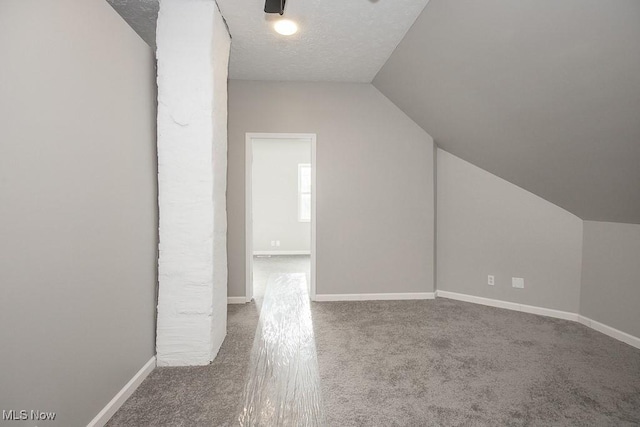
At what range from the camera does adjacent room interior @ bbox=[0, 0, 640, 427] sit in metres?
1.44

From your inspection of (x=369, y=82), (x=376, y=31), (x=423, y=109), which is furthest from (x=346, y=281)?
(x=376, y=31)

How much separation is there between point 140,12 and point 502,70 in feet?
9.31

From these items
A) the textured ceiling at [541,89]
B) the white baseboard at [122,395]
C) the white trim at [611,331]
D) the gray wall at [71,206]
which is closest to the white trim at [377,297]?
the white trim at [611,331]

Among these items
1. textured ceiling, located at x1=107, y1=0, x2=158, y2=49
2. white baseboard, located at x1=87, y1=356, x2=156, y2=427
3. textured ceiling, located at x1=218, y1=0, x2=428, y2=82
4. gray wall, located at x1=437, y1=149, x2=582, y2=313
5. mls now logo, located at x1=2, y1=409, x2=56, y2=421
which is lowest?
white baseboard, located at x1=87, y1=356, x2=156, y2=427

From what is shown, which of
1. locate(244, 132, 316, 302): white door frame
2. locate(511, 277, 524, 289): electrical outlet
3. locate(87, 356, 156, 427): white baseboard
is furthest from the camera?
locate(244, 132, 316, 302): white door frame

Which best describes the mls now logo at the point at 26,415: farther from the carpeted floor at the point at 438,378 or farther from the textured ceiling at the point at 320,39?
the textured ceiling at the point at 320,39

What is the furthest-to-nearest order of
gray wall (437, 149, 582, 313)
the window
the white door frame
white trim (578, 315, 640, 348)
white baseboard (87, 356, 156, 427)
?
1. the window
2. the white door frame
3. gray wall (437, 149, 582, 313)
4. white trim (578, 315, 640, 348)
5. white baseboard (87, 356, 156, 427)

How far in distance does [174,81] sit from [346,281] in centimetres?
281

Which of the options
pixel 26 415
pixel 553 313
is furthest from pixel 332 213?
pixel 26 415

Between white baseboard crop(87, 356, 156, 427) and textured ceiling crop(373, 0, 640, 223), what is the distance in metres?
3.27

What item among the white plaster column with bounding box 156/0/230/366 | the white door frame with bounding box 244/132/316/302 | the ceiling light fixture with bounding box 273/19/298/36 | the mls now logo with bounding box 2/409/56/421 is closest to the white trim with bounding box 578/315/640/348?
the white door frame with bounding box 244/132/316/302

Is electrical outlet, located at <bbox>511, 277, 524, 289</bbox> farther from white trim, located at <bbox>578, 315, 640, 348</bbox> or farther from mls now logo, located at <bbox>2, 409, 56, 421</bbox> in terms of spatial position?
mls now logo, located at <bbox>2, 409, 56, 421</bbox>

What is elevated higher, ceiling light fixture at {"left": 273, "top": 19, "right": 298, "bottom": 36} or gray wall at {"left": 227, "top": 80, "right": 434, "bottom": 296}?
ceiling light fixture at {"left": 273, "top": 19, "right": 298, "bottom": 36}

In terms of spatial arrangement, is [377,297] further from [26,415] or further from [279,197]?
[279,197]
